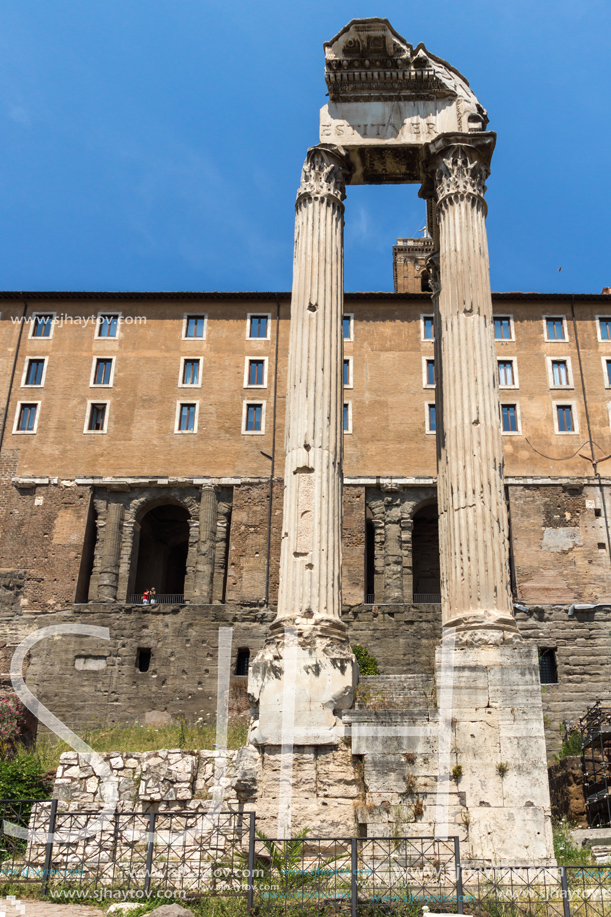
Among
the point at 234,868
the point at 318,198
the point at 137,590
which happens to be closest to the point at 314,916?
the point at 234,868

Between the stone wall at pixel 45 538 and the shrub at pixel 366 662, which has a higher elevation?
the stone wall at pixel 45 538

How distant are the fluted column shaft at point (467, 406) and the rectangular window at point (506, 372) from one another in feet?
63.2

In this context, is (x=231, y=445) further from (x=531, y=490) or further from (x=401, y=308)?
(x=531, y=490)

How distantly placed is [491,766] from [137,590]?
86.8 feet

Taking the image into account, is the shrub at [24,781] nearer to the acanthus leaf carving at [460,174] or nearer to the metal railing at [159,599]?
the metal railing at [159,599]

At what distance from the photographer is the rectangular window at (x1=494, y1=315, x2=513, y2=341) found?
34.2 m

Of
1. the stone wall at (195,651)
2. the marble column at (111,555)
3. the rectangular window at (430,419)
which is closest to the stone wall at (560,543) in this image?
the stone wall at (195,651)

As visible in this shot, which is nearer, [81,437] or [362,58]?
[362,58]

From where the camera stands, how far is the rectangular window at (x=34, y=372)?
34.2m

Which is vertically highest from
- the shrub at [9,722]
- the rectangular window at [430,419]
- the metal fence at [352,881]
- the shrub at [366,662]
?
the rectangular window at [430,419]

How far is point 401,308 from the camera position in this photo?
113 ft

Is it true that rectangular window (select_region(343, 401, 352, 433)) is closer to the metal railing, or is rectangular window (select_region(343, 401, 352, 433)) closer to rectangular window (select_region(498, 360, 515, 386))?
rectangular window (select_region(498, 360, 515, 386))

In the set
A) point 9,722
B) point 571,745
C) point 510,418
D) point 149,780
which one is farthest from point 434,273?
point 510,418

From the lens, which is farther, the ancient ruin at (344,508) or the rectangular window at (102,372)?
the rectangular window at (102,372)
